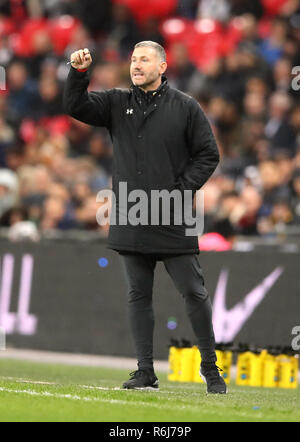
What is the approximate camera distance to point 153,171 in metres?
8.30

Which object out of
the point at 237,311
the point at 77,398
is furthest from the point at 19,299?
the point at 77,398

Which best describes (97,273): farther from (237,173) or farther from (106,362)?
(237,173)

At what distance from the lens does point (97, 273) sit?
1348 centimetres

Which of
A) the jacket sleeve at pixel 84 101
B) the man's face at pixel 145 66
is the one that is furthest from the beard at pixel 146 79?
the jacket sleeve at pixel 84 101

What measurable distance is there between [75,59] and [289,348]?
363 centimetres

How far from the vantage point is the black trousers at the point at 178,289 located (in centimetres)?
827

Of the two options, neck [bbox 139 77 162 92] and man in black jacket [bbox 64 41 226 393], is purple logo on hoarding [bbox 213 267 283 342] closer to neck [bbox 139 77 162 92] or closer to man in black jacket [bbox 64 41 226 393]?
→ man in black jacket [bbox 64 41 226 393]

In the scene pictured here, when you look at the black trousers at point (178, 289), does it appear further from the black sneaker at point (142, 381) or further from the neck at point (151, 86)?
the neck at point (151, 86)

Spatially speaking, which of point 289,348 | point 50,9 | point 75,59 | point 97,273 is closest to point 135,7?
point 50,9

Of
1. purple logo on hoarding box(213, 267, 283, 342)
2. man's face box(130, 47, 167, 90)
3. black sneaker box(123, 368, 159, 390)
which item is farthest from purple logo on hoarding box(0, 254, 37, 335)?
man's face box(130, 47, 167, 90)

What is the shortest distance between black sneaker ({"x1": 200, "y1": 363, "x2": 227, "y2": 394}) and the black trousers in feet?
0.20

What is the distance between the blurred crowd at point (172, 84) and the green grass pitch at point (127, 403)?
4.17m
